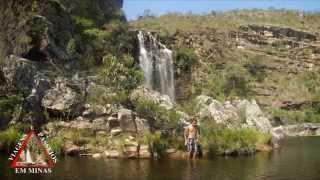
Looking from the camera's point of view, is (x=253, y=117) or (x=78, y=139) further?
(x=253, y=117)

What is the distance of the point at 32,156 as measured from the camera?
29453 millimetres

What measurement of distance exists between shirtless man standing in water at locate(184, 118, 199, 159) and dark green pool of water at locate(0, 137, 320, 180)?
1.64 m

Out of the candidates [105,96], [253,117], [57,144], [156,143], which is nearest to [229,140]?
[156,143]

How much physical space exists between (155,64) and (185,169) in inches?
1481

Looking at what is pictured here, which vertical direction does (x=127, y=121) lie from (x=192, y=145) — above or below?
above

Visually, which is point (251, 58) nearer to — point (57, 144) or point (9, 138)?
point (57, 144)

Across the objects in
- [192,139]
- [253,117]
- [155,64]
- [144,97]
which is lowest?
[253,117]

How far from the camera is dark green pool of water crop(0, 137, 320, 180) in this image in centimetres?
2750

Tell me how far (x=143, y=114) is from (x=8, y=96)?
986 centimetres

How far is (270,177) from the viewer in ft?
92.8

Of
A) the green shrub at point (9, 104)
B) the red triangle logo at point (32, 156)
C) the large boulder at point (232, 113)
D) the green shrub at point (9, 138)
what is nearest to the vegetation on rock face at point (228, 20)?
the large boulder at point (232, 113)

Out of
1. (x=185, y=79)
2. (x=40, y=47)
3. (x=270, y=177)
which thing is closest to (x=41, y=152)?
(x=270, y=177)

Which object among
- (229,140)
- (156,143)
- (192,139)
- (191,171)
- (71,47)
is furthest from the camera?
(71,47)

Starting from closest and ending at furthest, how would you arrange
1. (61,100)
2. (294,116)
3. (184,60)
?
(61,100), (184,60), (294,116)
